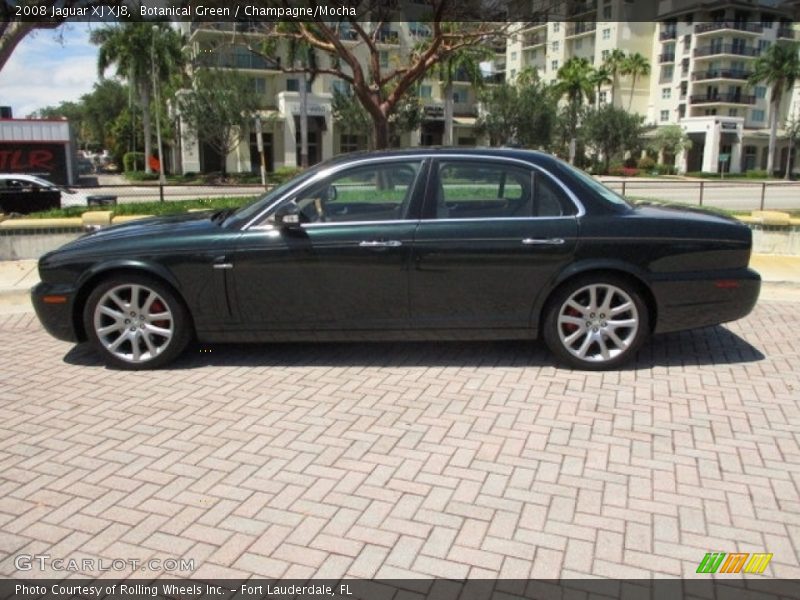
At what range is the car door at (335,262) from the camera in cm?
522

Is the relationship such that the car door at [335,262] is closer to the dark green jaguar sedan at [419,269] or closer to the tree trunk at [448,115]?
the dark green jaguar sedan at [419,269]

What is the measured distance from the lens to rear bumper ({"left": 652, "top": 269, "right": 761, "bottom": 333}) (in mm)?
5312

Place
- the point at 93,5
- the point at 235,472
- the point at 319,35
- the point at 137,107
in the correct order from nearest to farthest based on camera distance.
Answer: the point at 235,472 < the point at 93,5 < the point at 319,35 < the point at 137,107

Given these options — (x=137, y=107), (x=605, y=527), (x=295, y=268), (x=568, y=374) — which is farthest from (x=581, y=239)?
(x=137, y=107)

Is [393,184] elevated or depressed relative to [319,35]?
depressed

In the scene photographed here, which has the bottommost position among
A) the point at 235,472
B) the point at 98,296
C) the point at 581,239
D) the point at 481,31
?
the point at 235,472

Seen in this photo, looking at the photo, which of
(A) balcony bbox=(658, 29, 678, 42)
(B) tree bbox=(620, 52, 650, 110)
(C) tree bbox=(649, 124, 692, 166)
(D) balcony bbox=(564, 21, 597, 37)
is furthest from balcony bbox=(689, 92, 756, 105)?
(D) balcony bbox=(564, 21, 597, 37)

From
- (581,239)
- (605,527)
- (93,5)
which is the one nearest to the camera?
(605,527)

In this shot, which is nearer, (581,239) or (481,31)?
(581,239)

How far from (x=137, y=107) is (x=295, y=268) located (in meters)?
68.8

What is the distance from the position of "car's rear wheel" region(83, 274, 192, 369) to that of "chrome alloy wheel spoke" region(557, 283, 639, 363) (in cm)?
294

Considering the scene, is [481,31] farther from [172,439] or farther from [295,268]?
[172,439]

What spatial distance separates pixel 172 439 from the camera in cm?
420

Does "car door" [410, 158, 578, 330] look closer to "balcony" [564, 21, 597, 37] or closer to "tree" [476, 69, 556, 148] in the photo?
"tree" [476, 69, 556, 148]
